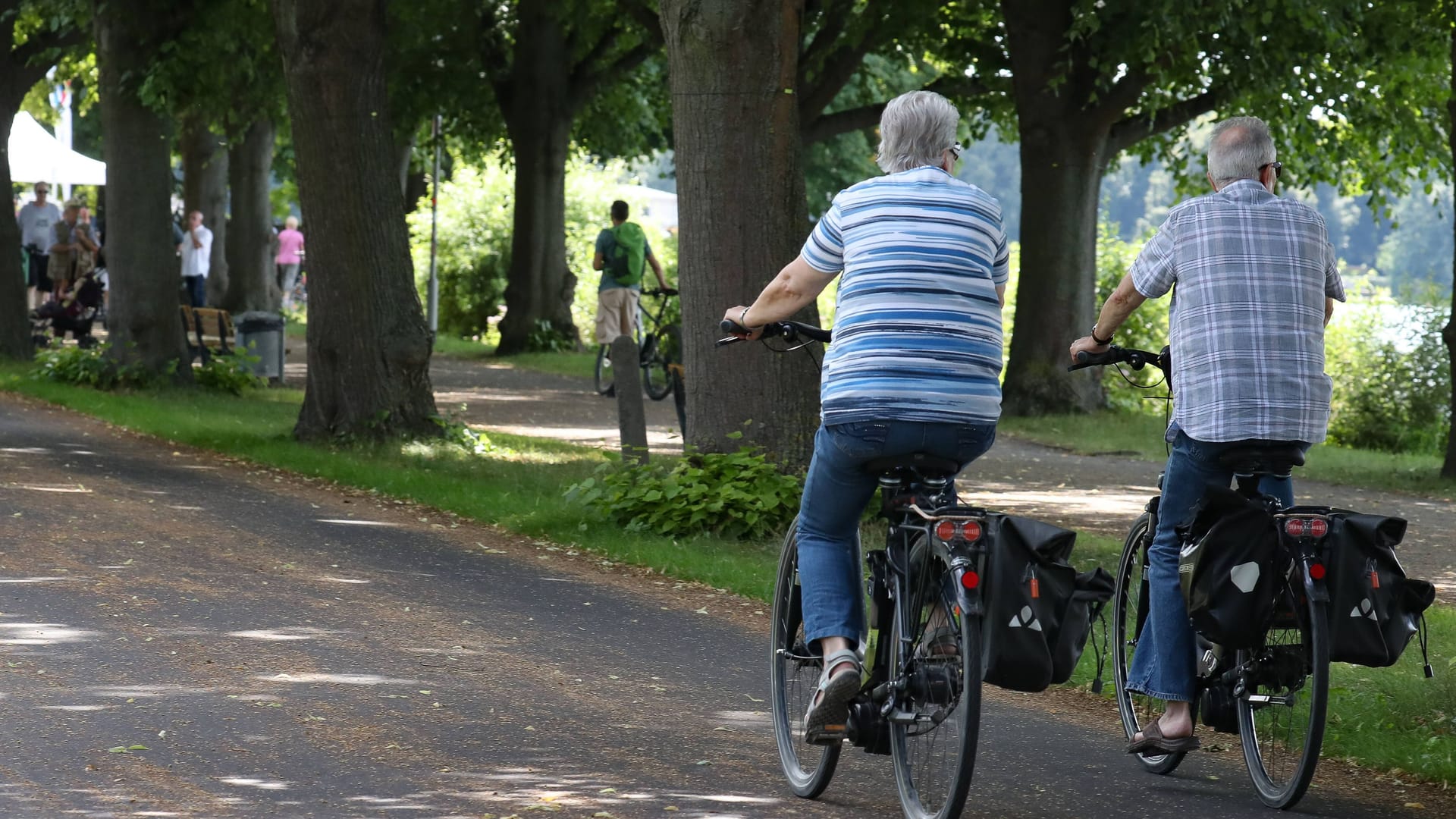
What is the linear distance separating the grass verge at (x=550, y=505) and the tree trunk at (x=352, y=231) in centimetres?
47

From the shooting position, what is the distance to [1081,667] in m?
7.41

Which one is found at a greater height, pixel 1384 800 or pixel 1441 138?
pixel 1441 138

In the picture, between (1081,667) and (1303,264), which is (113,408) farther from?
(1303,264)

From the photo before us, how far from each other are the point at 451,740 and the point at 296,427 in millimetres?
9404

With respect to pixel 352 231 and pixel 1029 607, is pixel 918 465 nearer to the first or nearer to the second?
pixel 1029 607

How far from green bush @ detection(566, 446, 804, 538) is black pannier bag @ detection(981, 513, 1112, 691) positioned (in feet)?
18.1

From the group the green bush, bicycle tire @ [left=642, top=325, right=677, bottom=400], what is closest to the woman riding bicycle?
the green bush

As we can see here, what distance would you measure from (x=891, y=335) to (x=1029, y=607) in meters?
0.78

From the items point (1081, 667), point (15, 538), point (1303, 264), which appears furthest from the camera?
point (15, 538)

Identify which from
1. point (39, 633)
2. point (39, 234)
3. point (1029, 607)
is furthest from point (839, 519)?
point (39, 234)

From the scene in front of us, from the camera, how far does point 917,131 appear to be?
4984 millimetres

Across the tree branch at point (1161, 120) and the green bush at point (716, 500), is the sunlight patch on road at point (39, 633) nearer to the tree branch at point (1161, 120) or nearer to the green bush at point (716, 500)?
the green bush at point (716, 500)

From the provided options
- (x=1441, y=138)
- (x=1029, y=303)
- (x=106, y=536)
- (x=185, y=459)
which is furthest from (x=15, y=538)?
(x=1441, y=138)

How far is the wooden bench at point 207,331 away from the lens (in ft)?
67.5
